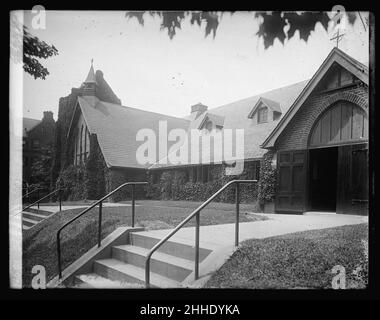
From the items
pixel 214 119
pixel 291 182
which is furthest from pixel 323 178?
pixel 214 119

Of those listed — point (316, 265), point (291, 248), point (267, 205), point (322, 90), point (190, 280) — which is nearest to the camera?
point (190, 280)

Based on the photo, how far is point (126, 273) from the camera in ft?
14.4

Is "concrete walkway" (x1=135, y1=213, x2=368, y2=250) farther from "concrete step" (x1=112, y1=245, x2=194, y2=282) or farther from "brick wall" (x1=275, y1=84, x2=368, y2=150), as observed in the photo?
"brick wall" (x1=275, y1=84, x2=368, y2=150)

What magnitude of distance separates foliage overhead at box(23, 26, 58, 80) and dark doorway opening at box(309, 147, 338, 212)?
874cm

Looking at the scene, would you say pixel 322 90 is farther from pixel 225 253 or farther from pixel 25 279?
pixel 25 279

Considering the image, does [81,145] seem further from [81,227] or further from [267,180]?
[267,180]

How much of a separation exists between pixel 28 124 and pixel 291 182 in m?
7.58

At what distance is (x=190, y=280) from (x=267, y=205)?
6568mm

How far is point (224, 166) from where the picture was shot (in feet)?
33.0

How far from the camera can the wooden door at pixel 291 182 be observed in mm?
9227

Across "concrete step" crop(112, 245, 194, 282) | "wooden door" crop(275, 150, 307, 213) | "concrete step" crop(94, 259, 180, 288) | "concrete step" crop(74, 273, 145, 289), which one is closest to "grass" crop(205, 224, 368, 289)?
"concrete step" crop(112, 245, 194, 282)

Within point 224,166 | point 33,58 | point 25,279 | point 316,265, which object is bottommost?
point 25,279

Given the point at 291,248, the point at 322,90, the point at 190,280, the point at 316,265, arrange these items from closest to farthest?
the point at 190,280 < the point at 316,265 < the point at 291,248 < the point at 322,90

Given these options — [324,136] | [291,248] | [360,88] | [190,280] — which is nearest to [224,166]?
[324,136]
